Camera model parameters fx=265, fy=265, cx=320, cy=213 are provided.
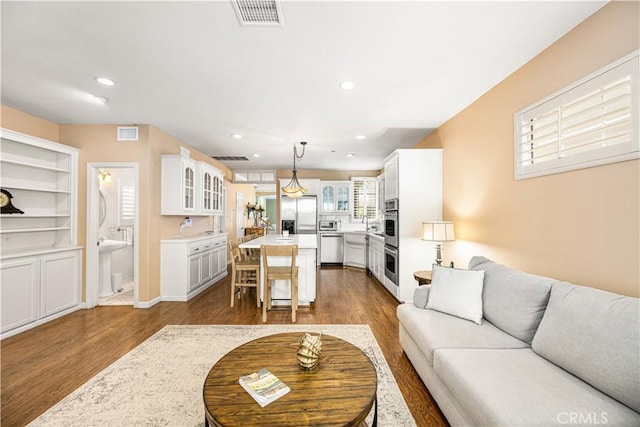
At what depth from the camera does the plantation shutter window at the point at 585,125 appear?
5.28 ft

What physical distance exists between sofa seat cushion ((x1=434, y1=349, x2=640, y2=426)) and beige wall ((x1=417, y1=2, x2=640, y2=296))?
2.53 ft

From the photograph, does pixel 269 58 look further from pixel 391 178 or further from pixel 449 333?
pixel 391 178

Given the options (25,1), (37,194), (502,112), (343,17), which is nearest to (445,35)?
(343,17)

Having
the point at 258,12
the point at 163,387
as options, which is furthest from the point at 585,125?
the point at 163,387

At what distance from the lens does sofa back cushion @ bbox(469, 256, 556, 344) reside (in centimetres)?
181

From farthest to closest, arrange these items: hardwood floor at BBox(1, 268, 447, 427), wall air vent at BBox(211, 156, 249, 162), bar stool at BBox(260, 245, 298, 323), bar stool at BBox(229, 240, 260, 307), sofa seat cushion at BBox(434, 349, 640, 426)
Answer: wall air vent at BBox(211, 156, 249, 162) < bar stool at BBox(229, 240, 260, 307) < bar stool at BBox(260, 245, 298, 323) < hardwood floor at BBox(1, 268, 447, 427) < sofa seat cushion at BBox(434, 349, 640, 426)

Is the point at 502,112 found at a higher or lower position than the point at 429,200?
higher

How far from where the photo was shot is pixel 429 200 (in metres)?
4.06

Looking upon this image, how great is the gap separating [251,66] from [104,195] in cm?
Result: 444

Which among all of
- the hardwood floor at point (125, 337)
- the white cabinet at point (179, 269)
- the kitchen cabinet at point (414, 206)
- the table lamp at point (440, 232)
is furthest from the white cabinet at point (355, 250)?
the white cabinet at point (179, 269)

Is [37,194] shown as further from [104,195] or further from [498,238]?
[498,238]

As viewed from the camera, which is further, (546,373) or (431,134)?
(431,134)

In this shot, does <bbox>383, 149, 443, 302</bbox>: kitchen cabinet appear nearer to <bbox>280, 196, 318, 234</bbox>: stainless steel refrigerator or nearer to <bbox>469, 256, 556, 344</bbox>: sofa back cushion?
<bbox>469, 256, 556, 344</bbox>: sofa back cushion

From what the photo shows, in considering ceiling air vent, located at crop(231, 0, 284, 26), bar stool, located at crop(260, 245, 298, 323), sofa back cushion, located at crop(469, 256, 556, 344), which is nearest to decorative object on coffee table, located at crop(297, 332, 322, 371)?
sofa back cushion, located at crop(469, 256, 556, 344)
